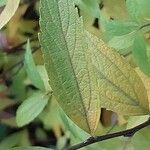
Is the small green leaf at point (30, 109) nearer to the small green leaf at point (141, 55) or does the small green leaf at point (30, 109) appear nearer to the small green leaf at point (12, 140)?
the small green leaf at point (141, 55)

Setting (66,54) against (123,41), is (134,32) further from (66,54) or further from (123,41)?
(66,54)

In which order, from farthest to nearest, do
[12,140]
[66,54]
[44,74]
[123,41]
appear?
[12,140] < [44,74] < [123,41] < [66,54]

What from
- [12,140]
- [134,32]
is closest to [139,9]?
[134,32]

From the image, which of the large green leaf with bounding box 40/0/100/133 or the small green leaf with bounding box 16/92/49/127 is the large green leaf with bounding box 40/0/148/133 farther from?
the small green leaf with bounding box 16/92/49/127

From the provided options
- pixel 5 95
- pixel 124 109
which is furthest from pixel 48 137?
pixel 124 109

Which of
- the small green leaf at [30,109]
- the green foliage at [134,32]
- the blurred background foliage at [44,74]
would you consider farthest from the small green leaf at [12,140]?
the green foliage at [134,32]

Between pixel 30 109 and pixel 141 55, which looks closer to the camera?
pixel 141 55

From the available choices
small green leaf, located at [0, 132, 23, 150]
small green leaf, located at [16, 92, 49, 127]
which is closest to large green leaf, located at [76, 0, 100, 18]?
small green leaf, located at [16, 92, 49, 127]
